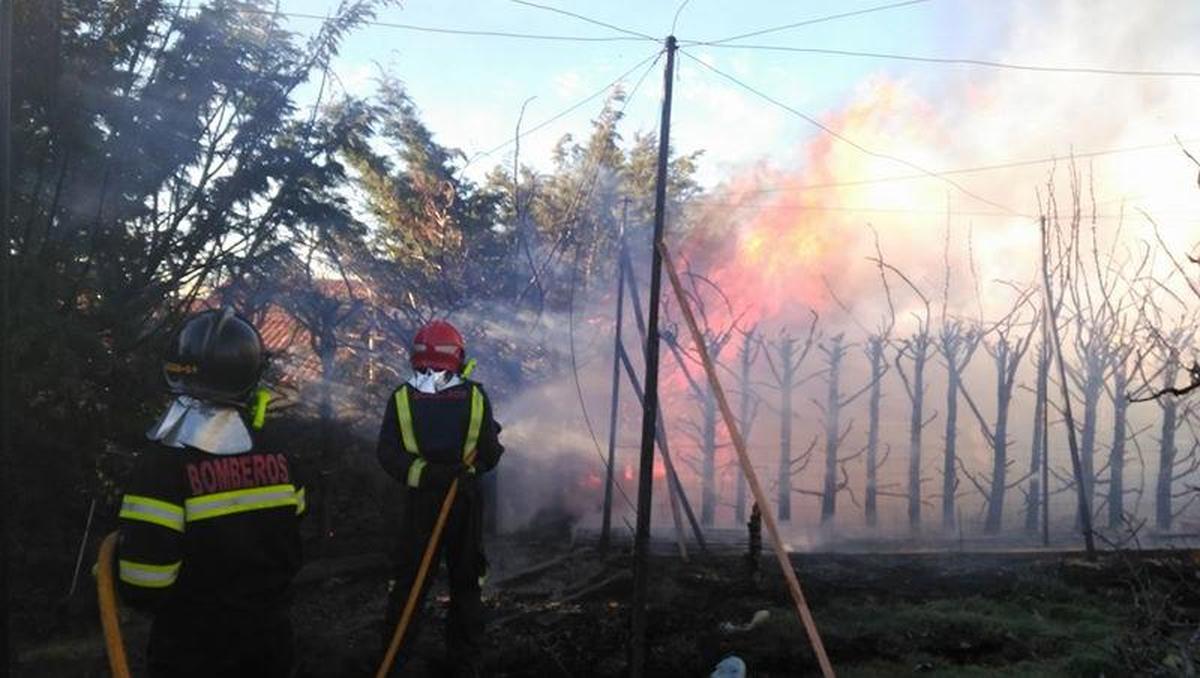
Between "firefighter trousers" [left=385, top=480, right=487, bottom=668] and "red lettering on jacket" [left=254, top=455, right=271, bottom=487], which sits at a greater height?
"red lettering on jacket" [left=254, top=455, right=271, bottom=487]

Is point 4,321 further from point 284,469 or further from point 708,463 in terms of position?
A: point 708,463

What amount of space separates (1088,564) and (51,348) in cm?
1011

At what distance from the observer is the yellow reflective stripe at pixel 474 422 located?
5027 mm

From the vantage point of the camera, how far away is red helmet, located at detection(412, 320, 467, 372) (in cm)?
510

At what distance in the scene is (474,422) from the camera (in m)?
5.04

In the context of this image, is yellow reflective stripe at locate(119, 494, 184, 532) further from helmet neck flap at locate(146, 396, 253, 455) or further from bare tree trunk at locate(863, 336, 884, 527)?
bare tree trunk at locate(863, 336, 884, 527)

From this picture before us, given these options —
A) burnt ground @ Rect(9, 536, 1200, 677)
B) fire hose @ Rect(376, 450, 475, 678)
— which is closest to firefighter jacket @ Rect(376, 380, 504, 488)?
fire hose @ Rect(376, 450, 475, 678)

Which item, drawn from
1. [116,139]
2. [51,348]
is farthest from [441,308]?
[51,348]

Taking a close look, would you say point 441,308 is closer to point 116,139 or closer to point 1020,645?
point 116,139

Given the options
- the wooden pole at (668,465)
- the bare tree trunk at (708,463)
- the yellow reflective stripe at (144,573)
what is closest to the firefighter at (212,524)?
the yellow reflective stripe at (144,573)

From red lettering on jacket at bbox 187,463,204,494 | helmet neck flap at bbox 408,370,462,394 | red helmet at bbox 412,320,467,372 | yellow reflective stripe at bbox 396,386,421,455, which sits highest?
red helmet at bbox 412,320,467,372

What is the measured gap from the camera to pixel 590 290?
46.0ft

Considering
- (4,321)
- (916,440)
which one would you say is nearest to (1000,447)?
(916,440)

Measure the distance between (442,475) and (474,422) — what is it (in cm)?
35
